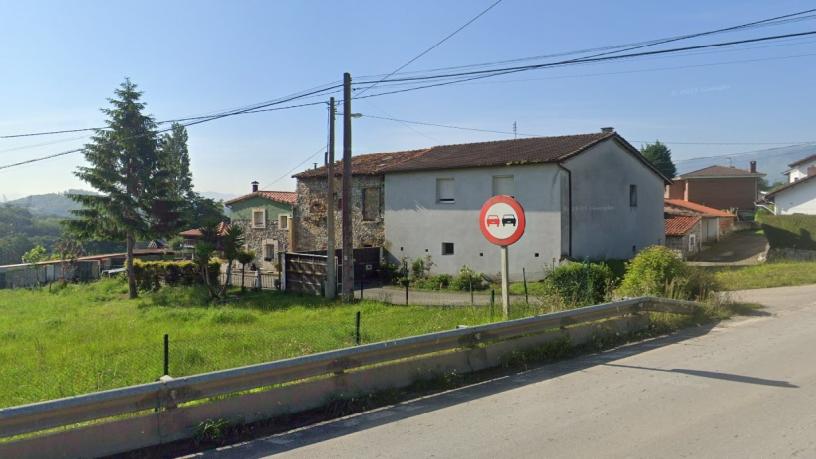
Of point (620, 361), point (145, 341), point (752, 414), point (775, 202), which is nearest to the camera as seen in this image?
point (752, 414)

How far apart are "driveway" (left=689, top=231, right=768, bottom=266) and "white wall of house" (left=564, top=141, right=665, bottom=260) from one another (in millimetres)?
5586

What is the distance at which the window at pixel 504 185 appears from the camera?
26.0 meters

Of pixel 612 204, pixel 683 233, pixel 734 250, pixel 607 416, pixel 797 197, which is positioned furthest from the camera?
pixel 797 197

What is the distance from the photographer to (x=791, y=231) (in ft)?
108

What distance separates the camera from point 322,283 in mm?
24781

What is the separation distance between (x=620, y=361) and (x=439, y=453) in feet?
14.1

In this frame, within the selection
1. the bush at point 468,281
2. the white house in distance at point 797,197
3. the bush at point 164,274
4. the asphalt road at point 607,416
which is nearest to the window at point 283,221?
the bush at point 164,274

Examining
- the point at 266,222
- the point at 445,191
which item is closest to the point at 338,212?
the point at 266,222

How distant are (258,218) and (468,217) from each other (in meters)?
17.9

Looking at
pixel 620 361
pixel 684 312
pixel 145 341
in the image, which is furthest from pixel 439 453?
pixel 145 341

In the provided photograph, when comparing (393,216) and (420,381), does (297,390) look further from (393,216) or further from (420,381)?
(393,216)

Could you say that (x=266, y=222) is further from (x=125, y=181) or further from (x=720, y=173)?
(x=720, y=173)

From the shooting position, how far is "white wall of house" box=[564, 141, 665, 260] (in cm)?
2538

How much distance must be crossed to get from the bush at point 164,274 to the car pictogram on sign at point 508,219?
2736 cm
